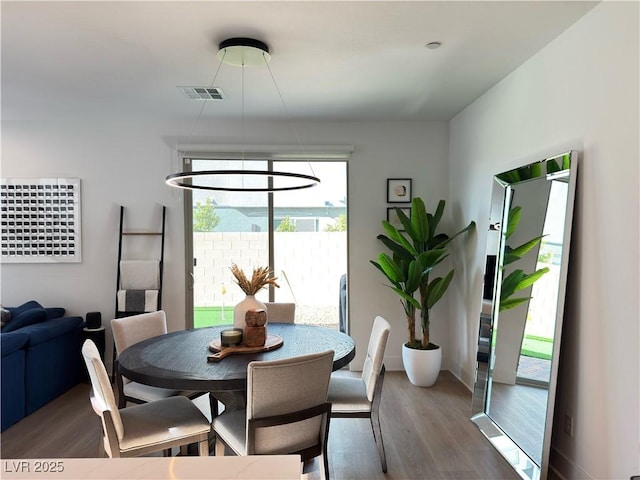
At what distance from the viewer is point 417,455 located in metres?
2.66

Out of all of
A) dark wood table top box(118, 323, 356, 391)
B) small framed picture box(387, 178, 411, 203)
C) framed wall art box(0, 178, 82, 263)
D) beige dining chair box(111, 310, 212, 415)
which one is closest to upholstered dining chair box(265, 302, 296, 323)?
dark wood table top box(118, 323, 356, 391)

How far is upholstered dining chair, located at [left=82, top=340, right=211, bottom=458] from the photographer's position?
75.8 inches

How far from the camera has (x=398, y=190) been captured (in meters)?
4.42

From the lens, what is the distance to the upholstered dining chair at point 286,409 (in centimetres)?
180

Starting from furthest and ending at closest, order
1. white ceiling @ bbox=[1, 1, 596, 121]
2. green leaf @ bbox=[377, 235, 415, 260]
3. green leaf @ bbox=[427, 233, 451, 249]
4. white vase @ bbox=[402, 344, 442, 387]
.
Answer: green leaf @ bbox=[377, 235, 415, 260], green leaf @ bbox=[427, 233, 451, 249], white vase @ bbox=[402, 344, 442, 387], white ceiling @ bbox=[1, 1, 596, 121]

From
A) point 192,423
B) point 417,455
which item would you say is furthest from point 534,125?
point 192,423

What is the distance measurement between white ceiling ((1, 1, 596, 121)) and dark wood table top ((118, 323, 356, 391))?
1787 mm

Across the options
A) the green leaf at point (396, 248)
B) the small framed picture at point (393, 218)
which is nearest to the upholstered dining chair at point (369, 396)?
the green leaf at point (396, 248)

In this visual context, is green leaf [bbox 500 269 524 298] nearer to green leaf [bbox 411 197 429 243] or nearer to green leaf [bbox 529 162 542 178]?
green leaf [bbox 529 162 542 178]

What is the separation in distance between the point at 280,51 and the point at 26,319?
305cm

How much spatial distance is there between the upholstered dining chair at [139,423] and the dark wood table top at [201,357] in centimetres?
16

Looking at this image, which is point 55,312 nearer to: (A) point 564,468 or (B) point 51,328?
(B) point 51,328

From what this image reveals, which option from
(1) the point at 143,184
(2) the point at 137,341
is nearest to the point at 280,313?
(2) the point at 137,341

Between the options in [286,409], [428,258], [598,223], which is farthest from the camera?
[428,258]
